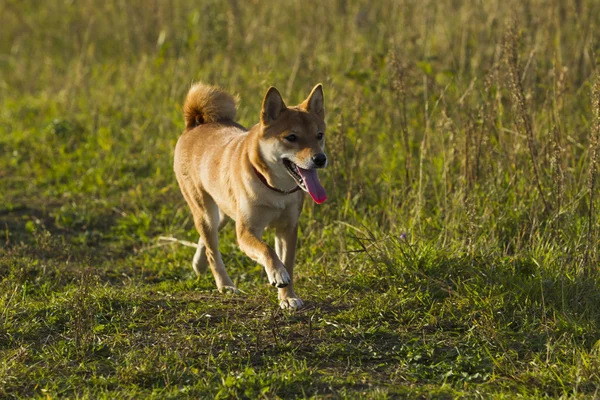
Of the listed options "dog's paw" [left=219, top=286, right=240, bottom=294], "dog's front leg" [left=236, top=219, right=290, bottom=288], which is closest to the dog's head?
"dog's front leg" [left=236, top=219, right=290, bottom=288]

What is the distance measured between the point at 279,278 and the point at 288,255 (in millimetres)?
442

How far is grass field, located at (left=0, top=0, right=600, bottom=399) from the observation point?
414 centimetres

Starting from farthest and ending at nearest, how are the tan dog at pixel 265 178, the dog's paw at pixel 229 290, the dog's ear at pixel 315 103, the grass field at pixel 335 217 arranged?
the dog's paw at pixel 229 290
the dog's ear at pixel 315 103
the tan dog at pixel 265 178
the grass field at pixel 335 217

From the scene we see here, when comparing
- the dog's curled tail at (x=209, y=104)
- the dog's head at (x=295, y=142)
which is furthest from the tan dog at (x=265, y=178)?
the dog's curled tail at (x=209, y=104)

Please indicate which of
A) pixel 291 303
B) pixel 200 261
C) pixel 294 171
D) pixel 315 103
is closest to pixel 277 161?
pixel 294 171

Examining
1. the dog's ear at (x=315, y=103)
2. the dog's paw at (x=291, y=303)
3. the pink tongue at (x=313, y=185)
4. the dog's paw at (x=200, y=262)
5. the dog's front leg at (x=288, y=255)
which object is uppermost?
the dog's ear at (x=315, y=103)

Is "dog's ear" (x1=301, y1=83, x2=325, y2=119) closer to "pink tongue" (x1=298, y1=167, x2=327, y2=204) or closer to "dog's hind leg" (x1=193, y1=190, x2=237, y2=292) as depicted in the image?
"pink tongue" (x1=298, y1=167, x2=327, y2=204)

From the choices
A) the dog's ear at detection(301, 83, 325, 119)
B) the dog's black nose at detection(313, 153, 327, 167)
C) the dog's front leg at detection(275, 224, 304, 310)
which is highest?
the dog's ear at detection(301, 83, 325, 119)

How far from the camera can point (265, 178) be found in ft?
16.2

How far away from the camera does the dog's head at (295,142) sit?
4746 millimetres

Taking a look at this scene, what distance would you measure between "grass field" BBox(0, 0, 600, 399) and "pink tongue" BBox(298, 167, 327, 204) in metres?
0.46

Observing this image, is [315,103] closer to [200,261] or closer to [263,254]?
[263,254]

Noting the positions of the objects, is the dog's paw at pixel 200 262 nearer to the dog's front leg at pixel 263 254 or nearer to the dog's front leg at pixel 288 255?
the dog's front leg at pixel 288 255

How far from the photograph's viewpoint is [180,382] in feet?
12.9
